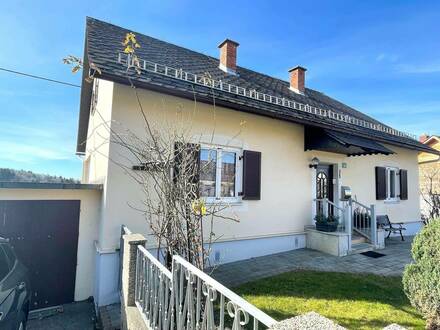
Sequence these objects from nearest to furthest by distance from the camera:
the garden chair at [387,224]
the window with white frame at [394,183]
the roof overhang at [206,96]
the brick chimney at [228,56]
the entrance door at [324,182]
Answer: the roof overhang at [206,96] → the entrance door at [324,182] → the brick chimney at [228,56] → the garden chair at [387,224] → the window with white frame at [394,183]

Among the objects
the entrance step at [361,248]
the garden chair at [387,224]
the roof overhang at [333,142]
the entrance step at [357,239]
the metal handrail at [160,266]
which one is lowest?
the entrance step at [361,248]

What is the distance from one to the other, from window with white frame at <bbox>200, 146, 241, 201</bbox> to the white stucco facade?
274 millimetres

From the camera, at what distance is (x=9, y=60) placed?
9.50 m

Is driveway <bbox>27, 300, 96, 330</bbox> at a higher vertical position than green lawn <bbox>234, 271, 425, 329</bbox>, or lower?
lower

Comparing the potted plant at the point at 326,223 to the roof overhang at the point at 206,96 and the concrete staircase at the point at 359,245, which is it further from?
the roof overhang at the point at 206,96

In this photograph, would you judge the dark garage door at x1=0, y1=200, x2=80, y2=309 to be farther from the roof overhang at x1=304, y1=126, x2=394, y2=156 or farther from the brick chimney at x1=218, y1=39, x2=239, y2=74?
the brick chimney at x1=218, y1=39, x2=239, y2=74

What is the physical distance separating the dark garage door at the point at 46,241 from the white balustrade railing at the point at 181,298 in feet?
9.60

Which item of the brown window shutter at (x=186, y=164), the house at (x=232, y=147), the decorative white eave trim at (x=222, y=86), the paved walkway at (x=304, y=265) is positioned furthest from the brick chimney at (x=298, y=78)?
the brown window shutter at (x=186, y=164)

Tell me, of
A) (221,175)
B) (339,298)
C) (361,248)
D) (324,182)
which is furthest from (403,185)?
(221,175)

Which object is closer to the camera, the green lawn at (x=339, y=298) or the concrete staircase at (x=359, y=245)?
the green lawn at (x=339, y=298)

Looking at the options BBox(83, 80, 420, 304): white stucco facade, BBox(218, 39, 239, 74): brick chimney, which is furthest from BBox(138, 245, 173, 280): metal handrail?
BBox(218, 39, 239, 74): brick chimney

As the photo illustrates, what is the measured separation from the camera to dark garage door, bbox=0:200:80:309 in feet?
18.2

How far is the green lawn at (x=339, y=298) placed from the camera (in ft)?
14.8

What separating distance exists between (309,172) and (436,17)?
646cm
